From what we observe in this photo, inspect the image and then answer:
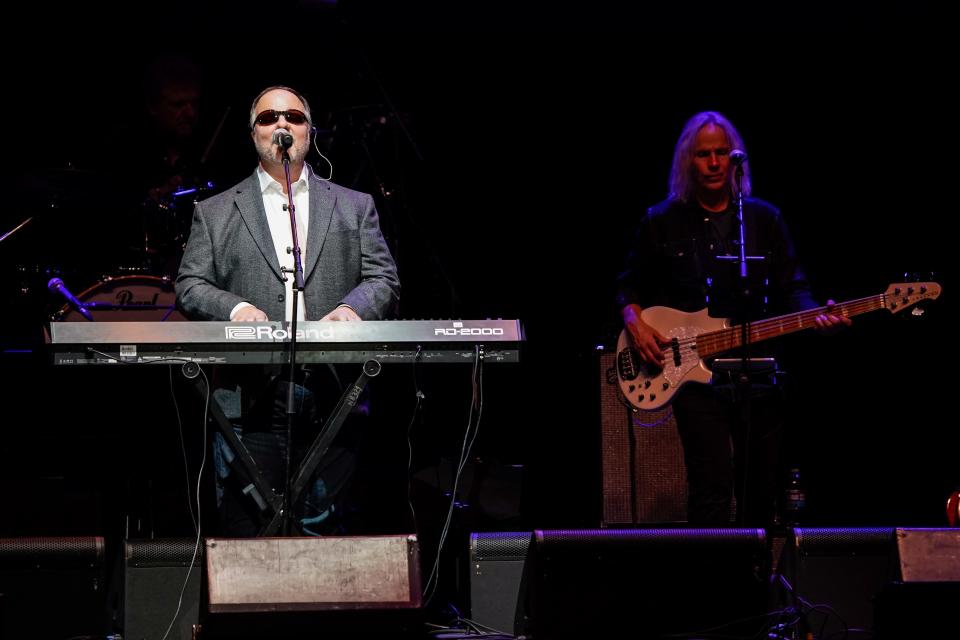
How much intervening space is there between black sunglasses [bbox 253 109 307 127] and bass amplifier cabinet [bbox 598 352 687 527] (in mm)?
2467

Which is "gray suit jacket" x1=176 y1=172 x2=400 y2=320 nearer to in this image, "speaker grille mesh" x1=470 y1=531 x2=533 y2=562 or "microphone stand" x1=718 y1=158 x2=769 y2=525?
"speaker grille mesh" x1=470 y1=531 x2=533 y2=562

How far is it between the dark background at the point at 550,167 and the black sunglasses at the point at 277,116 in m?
2.27

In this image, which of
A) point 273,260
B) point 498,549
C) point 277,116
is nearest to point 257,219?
point 273,260

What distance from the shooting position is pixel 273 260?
411cm

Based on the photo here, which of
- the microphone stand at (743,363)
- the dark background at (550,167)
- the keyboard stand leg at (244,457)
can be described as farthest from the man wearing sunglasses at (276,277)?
the dark background at (550,167)

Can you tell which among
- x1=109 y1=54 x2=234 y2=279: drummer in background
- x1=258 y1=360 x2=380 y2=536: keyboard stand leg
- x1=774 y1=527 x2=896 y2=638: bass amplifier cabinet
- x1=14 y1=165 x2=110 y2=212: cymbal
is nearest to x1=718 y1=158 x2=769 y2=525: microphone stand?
x1=774 y1=527 x2=896 y2=638: bass amplifier cabinet

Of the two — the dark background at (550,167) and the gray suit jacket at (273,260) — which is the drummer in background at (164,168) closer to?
the dark background at (550,167)

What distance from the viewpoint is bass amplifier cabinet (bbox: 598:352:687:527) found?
598 centimetres

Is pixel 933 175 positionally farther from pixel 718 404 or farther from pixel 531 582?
pixel 531 582

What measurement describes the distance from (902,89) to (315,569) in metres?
5.01

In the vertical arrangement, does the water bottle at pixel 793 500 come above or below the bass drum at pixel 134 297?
below

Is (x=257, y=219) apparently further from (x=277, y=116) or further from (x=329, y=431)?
(x=329, y=431)

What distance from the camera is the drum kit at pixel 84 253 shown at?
6066 millimetres

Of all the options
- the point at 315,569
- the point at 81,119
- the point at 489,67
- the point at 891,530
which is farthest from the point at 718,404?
the point at 81,119
